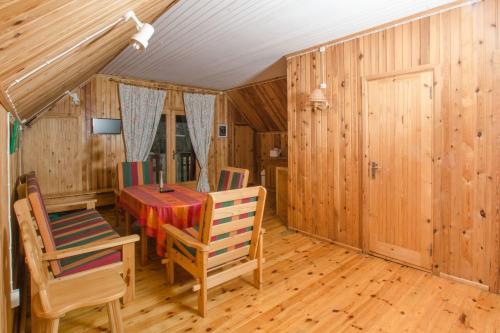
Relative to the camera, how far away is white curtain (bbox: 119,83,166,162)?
16.8ft

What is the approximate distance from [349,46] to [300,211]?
222 centimetres

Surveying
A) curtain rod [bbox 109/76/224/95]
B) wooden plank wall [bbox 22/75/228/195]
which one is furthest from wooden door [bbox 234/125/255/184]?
wooden plank wall [bbox 22/75/228/195]

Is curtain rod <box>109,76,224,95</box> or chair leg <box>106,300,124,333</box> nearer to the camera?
chair leg <box>106,300,124,333</box>

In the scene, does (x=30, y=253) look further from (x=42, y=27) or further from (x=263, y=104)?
(x=263, y=104)

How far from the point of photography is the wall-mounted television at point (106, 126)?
4883 millimetres

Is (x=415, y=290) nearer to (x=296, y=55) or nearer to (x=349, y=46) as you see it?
(x=349, y=46)

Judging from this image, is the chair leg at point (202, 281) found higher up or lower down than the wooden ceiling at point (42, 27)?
lower down

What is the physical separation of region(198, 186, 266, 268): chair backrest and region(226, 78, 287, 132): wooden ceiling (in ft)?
11.5

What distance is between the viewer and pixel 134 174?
150 inches

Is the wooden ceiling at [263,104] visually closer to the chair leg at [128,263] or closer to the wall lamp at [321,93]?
the wall lamp at [321,93]

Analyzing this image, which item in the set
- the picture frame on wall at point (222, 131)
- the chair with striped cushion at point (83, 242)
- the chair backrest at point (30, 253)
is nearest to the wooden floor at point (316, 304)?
the chair with striped cushion at point (83, 242)

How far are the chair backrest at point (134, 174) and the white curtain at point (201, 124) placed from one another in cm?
213

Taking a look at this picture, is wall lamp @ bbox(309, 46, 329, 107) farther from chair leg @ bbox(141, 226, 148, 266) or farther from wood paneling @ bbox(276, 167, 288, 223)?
chair leg @ bbox(141, 226, 148, 266)

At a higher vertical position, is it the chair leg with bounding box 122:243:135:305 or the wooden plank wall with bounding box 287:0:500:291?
the wooden plank wall with bounding box 287:0:500:291
